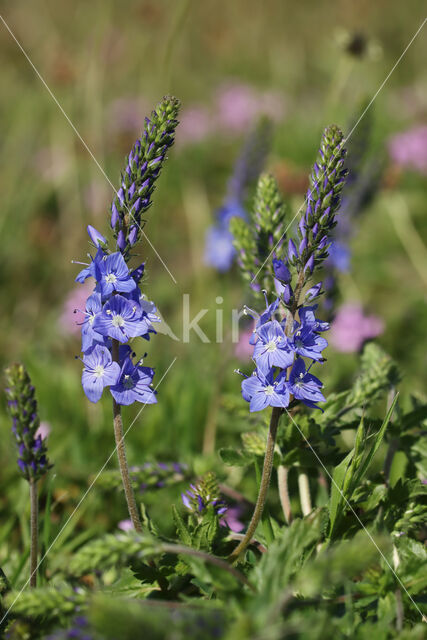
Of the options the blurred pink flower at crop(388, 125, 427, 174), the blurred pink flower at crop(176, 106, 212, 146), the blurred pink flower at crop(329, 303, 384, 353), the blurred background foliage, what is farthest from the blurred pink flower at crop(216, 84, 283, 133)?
the blurred pink flower at crop(329, 303, 384, 353)

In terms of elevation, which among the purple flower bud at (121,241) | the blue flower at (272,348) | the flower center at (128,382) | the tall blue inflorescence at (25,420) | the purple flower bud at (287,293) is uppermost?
the purple flower bud at (121,241)

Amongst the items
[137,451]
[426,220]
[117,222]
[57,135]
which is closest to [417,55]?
[426,220]

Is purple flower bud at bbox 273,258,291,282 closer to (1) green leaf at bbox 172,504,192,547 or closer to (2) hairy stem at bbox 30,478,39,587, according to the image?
(1) green leaf at bbox 172,504,192,547

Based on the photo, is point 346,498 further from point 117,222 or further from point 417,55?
point 417,55

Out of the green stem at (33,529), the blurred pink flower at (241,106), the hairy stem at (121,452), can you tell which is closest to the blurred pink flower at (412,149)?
the blurred pink flower at (241,106)

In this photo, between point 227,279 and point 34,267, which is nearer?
point 227,279

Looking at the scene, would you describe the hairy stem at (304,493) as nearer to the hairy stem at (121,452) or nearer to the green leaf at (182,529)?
the green leaf at (182,529)
